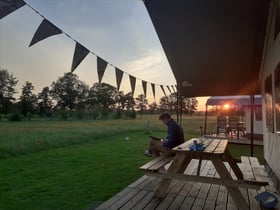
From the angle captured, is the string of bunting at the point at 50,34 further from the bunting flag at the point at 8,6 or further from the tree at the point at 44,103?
the tree at the point at 44,103

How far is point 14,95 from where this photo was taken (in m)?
15.9

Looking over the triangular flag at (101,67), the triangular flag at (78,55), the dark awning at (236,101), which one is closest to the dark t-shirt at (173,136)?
the triangular flag at (101,67)

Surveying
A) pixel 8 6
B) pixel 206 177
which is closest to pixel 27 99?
pixel 8 6

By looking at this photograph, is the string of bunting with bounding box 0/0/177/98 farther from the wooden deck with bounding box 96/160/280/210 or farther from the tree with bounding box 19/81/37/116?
the tree with bounding box 19/81/37/116

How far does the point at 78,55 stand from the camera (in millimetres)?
3238

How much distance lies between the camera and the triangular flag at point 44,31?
265 centimetres

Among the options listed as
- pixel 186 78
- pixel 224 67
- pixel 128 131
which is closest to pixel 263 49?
pixel 224 67

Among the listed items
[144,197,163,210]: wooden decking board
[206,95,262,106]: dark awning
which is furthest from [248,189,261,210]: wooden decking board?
[206,95,262,106]: dark awning

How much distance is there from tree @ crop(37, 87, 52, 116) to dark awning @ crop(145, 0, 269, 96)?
15139 millimetres

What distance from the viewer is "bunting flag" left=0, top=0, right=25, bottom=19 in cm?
212

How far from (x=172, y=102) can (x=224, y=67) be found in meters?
6.46

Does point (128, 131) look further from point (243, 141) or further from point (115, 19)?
point (115, 19)

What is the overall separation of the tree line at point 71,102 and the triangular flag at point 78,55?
10.5m

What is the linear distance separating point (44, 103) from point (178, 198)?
1888 cm
